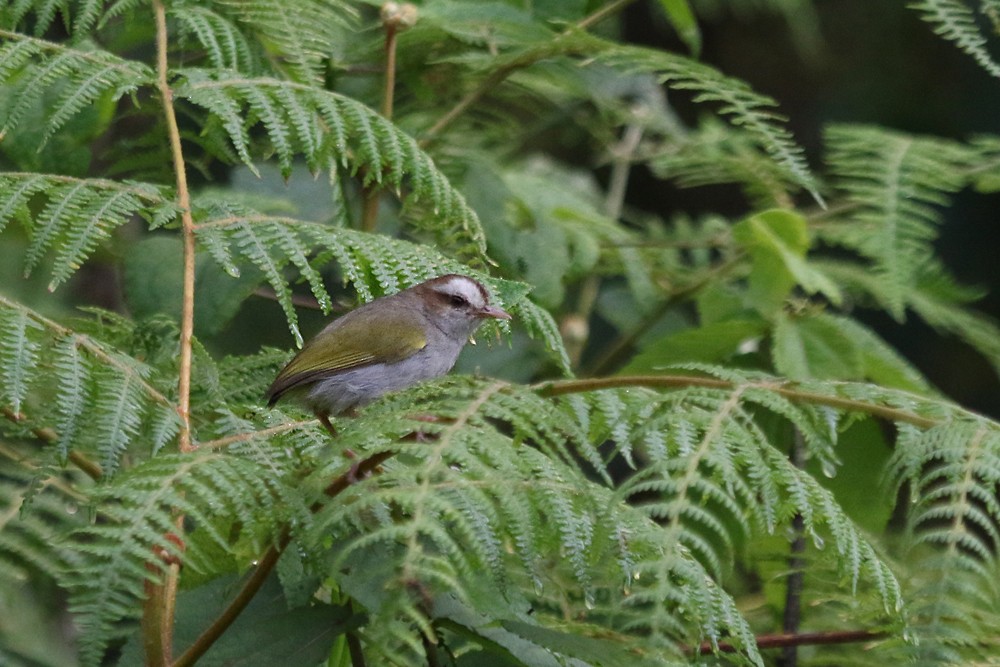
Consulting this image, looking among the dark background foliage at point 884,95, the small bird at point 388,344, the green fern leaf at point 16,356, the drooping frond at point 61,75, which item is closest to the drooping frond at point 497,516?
the green fern leaf at point 16,356

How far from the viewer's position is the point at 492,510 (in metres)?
1.40

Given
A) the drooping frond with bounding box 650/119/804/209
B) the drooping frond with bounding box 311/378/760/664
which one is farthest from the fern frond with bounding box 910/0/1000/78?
the drooping frond with bounding box 311/378/760/664

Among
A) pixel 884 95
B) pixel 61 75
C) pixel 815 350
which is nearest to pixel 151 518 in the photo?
pixel 61 75

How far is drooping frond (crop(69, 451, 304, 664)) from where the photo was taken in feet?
4.24

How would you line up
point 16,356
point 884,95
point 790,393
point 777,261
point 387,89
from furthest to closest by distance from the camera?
point 884,95
point 777,261
point 387,89
point 790,393
point 16,356

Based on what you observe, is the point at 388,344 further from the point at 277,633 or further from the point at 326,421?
the point at 277,633

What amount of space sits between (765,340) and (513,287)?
1181 mm

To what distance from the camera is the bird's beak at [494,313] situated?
8.47 ft

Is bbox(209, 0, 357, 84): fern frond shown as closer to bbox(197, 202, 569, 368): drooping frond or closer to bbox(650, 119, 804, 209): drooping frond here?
bbox(197, 202, 569, 368): drooping frond

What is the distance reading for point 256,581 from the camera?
151 centimetres

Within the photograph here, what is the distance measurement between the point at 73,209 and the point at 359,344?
35.9 inches

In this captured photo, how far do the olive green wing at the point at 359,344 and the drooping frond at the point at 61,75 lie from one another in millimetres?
664

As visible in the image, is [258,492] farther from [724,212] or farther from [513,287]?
[724,212]

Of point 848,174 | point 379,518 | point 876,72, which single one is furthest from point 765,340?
point 876,72
